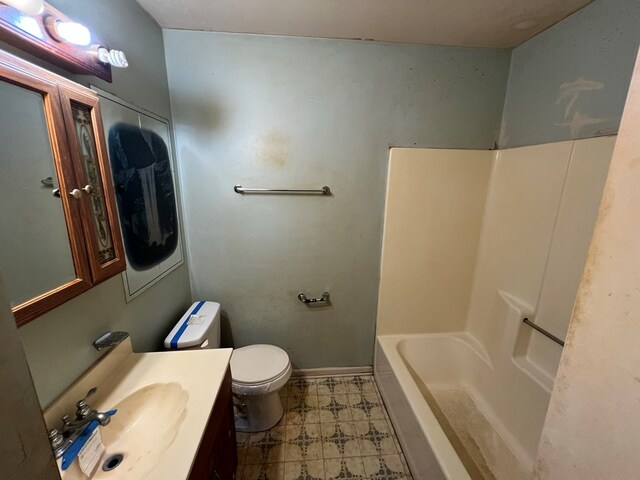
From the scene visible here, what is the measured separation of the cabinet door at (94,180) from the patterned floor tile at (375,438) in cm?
162

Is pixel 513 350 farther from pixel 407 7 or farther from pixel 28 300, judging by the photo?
pixel 28 300

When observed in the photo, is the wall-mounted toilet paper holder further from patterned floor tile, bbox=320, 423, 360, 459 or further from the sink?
the sink

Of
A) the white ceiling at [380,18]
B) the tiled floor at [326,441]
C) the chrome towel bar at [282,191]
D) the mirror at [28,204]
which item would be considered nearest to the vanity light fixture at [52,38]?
the mirror at [28,204]

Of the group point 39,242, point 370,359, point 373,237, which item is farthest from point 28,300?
point 370,359

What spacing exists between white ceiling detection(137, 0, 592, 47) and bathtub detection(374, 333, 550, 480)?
1.83m

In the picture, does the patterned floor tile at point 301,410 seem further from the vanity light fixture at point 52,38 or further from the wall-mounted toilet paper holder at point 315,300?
the vanity light fixture at point 52,38

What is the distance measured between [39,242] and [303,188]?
1.22m

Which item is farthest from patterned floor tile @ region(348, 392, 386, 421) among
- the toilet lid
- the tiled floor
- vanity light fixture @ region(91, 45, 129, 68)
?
vanity light fixture @ region(91, 45, 129, 68)

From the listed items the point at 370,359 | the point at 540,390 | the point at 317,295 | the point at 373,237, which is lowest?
the point at 370,359

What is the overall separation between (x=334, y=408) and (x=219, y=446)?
990mm

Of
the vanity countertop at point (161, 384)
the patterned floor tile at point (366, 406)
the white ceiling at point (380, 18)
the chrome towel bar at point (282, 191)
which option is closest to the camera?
the vanity countertop at point (161, 384)

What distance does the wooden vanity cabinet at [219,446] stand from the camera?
83 centimetres

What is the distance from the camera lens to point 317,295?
1.88m

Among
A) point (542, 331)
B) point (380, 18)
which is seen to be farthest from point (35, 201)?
point (542, 331)
